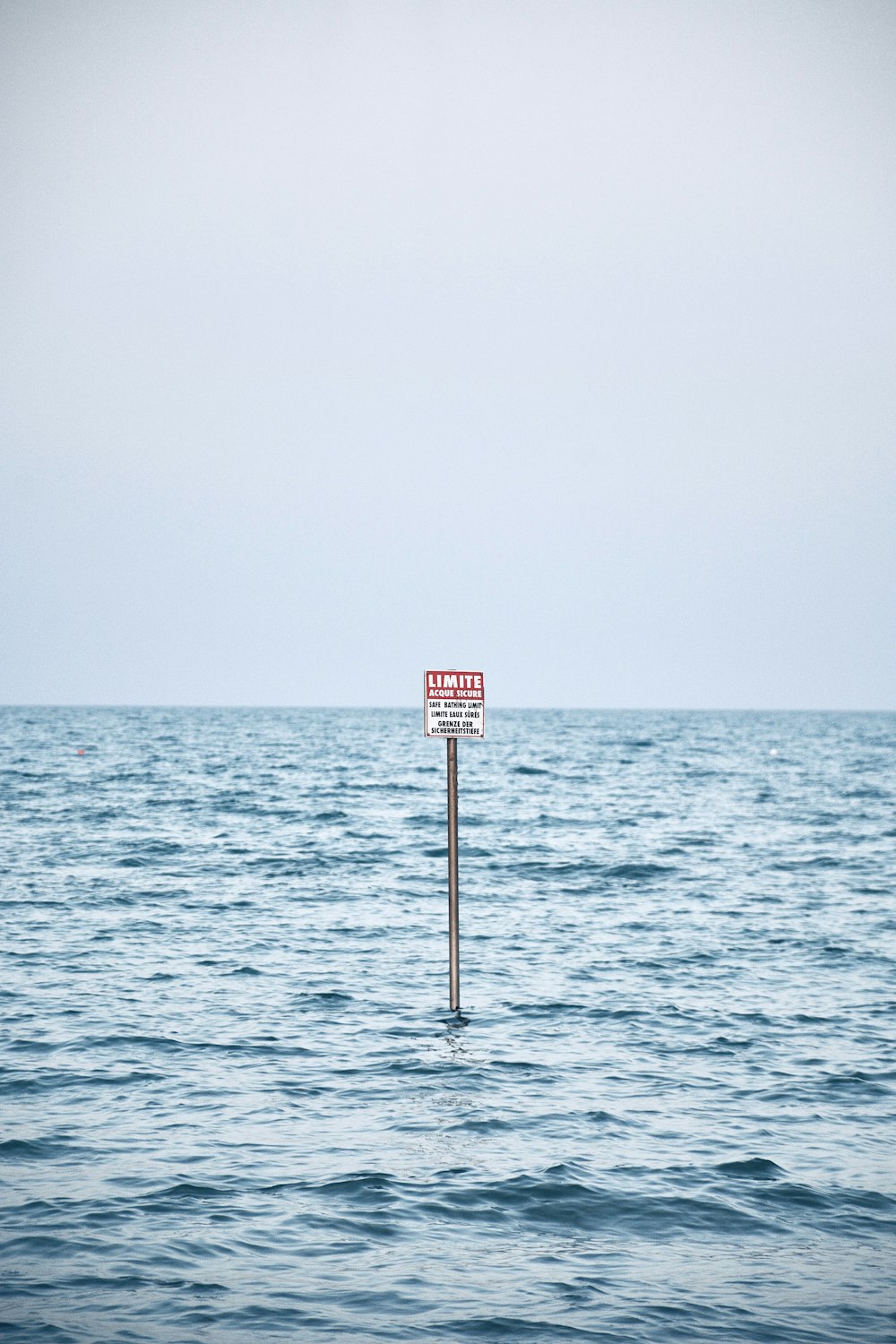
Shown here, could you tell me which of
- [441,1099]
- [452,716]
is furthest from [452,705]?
[441,1099]

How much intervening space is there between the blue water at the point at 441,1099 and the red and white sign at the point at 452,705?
3.74 m

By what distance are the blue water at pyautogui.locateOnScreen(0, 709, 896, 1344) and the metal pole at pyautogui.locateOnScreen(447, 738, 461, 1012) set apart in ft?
1.49

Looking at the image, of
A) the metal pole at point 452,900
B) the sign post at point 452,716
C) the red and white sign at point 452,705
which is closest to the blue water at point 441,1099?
the metal pole at point 452,900

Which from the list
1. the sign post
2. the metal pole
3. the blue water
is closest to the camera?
the blue water

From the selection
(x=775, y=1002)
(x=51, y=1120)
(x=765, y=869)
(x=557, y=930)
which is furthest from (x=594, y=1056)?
(x=765, y=869)

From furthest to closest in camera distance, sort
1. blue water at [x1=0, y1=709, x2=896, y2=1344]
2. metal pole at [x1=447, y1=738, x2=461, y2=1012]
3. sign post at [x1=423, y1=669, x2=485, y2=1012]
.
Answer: sign post at [x1=423, y1=669, x2=485, y2=1012]
metal pole at [x1=447, y1=738, x2=461, y2=1012]
blue water at [x1=0, y1=709, x2=896, y2=1344]

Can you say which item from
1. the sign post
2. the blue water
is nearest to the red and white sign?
the sign post

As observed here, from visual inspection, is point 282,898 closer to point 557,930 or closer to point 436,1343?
point 557,930

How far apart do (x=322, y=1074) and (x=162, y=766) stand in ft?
184

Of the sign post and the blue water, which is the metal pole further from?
the blue water

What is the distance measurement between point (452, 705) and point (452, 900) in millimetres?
2586

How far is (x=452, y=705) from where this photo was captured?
17.3 metres

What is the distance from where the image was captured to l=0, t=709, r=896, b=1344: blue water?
898 centimetres

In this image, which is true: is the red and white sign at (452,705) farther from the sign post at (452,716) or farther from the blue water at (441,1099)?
the blue water at (441,1099)
